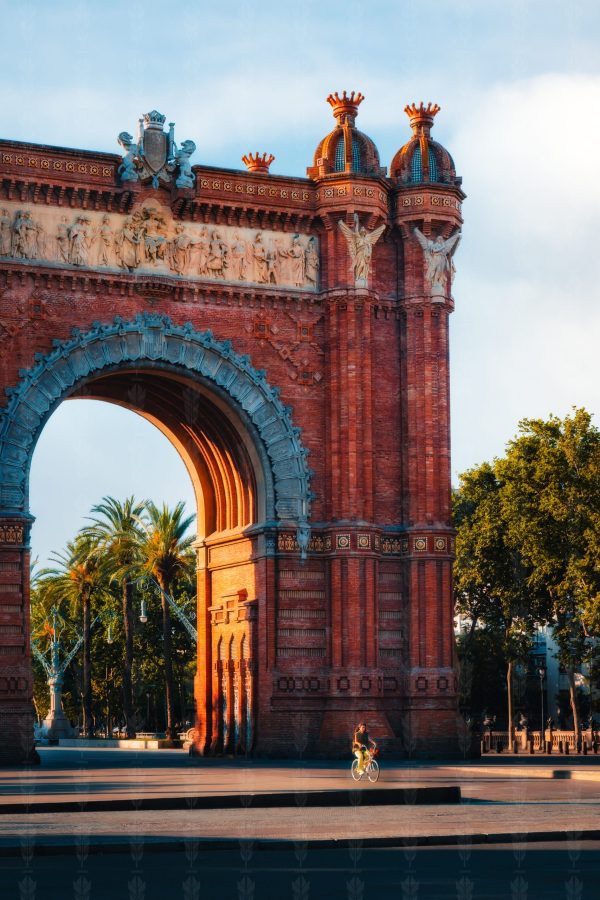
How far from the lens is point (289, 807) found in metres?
22.0

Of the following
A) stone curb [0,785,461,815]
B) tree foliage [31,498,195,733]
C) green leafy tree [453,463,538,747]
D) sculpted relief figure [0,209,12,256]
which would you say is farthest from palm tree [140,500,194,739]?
stone curb [0,785,461,815]

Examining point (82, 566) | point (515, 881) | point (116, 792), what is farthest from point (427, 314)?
point (82, 566)

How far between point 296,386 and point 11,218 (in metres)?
8.33

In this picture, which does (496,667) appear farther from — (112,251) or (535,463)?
(112,251)

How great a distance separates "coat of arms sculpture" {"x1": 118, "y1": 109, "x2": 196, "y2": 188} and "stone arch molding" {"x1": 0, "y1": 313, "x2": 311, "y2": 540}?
3507 millimetres

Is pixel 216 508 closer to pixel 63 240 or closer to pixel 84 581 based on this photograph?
pixel 63 240

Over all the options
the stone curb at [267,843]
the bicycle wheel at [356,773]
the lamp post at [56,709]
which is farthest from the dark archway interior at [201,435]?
the lamp post at [56,709]

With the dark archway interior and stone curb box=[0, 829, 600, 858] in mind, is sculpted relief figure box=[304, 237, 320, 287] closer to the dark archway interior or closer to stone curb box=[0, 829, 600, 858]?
the dark archway interior

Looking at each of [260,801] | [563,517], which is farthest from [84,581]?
[260,801]

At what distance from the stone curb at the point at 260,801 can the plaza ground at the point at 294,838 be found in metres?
0.02

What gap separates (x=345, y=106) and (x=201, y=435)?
9.67 m

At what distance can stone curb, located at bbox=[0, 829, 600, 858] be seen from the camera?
16234mm

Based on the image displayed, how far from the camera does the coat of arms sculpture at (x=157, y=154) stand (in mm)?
36844

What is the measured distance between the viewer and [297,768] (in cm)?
3228
